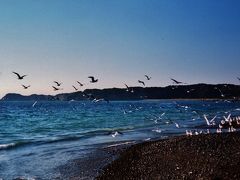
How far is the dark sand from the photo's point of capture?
20328 millimetres

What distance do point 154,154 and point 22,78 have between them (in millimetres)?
13660

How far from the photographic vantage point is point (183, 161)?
949 inches

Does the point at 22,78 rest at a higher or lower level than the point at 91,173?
higher

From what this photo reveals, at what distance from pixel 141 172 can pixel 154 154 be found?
5.61 meters

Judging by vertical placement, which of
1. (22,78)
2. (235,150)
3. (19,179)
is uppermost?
(22,78)

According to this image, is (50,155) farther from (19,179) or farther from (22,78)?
(19,179)

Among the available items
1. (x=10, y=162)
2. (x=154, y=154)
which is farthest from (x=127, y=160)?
(x=10, y=162)

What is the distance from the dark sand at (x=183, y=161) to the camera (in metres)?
20.3

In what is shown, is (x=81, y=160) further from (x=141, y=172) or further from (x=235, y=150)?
(x=235, y=150)

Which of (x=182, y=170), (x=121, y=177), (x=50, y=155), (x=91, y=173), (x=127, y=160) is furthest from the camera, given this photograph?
(x=50, y=155)

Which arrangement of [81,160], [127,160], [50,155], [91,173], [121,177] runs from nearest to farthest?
1. [121,177]
2. [91,173]
3. [127,160]
4. [81,160]
5. [50,155]

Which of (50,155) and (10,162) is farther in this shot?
(50,155)

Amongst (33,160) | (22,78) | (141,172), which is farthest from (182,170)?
(22,78)

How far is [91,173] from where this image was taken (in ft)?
84.6
